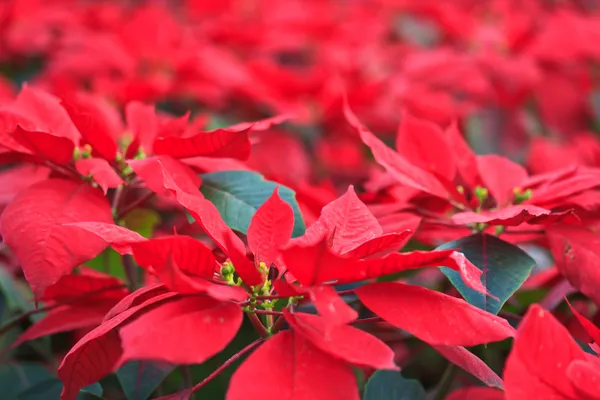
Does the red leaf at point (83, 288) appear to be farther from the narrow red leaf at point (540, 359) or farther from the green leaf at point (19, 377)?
the narrow red leaf at point (540, 359)

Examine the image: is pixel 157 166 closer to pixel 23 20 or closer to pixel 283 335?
pixel 283 335

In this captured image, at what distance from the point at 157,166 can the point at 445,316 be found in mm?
278

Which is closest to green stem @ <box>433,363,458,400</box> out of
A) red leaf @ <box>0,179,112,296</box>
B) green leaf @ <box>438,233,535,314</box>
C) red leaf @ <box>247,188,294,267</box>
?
green leaf @ <box>438,233,535,314</box>

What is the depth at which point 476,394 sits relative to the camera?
652mm

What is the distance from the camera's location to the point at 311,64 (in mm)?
1603

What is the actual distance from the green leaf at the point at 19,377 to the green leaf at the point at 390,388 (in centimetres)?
33

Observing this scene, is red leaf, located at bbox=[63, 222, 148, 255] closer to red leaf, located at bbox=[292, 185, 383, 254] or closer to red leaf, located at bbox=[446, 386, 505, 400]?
red leaf, located at bbox=[292, 185, 383, 254]

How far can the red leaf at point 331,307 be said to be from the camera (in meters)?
0.45

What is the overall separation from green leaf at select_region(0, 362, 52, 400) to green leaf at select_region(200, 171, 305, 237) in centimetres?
25

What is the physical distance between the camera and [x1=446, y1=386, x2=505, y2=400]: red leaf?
2.09 feet

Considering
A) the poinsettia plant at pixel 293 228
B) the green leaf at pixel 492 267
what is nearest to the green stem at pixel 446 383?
the poinsettia plant at pixel 293 228

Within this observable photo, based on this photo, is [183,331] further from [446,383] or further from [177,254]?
[446,383]

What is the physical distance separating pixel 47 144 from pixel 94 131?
0.04 m

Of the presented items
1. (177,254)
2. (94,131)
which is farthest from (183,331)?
(94,131)
